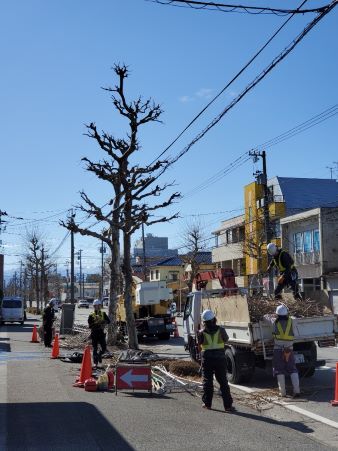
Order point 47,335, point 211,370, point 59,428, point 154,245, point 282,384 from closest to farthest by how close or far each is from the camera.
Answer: point 59,428 < point 211,370 < point 282,384 < point 47,335 < point 154,245

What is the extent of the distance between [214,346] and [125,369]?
2.07m

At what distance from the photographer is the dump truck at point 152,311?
25.3 metres

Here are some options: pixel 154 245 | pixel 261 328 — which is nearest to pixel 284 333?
pixel 261 328

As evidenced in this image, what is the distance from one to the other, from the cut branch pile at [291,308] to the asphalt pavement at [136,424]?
226 cm

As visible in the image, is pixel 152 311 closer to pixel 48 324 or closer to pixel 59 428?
pixel 48 324

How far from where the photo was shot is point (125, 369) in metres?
11.0

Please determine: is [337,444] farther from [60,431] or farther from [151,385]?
[151,385]

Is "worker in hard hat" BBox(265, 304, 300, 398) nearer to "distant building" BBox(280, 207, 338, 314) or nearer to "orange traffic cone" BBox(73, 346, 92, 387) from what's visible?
"orange traffic cone" BBox(73, 346, 92, 387)

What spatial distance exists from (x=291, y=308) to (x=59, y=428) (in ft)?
19.4

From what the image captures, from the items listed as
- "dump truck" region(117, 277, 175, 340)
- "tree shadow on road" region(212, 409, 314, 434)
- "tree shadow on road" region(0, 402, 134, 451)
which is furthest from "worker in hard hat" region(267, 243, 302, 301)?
"dump truck" region(117, 277, 175, 340)

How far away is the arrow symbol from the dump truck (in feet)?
46.7

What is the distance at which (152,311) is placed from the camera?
26688mm

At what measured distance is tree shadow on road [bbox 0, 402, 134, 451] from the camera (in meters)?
7.25

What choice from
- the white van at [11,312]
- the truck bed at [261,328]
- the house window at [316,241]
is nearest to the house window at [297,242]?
the house window at [316,241]
